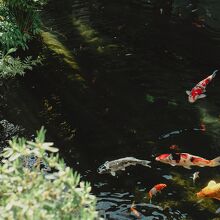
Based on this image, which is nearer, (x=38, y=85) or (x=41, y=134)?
(x=41, y=134)

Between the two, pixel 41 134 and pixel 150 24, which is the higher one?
pixel 41 134

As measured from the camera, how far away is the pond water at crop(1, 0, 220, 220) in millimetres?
6676

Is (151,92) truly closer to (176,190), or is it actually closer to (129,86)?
(129,86)

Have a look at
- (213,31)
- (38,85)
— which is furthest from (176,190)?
(213,31)

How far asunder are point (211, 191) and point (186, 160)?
0.73 meters

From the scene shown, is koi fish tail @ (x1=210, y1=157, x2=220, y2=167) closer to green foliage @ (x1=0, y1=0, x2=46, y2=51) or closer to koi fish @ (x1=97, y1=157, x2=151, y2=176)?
koi fish @ (x1=97, y1=157, x2=151, y2=176)

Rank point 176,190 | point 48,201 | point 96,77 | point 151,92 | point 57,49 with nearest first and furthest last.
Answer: point 48,201, point 176,190, point 151,92, point 96,77, point 57,49

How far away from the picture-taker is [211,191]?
6219 mm

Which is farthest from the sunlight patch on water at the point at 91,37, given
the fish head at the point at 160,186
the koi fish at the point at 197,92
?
the fish head at the point at 160,186

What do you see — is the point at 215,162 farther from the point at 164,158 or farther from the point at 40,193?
the point at 40,193

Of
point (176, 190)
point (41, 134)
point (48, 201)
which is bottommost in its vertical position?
point (176, 190)

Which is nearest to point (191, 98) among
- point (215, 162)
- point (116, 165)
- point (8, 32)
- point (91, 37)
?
point (215, 162)

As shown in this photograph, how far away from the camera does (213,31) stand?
12.9 m

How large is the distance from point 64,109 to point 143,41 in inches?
175
